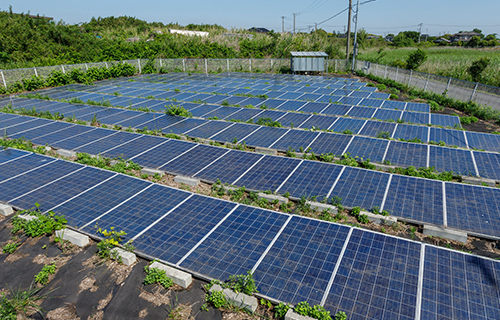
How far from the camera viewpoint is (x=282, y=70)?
43.7 meters

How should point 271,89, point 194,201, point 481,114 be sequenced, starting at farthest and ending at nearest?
point 271,89 < point 481,114 < point 194,201

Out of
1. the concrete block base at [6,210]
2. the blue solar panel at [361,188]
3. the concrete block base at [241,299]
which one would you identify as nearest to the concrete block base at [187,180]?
the blue solar panel at [361,188]

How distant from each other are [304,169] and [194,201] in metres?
4.02

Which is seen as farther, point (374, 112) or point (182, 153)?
point (374, 112)

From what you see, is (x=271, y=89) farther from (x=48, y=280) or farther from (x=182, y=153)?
(x=48, y=280)

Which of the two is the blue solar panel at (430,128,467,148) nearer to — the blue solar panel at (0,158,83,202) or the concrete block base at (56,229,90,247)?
the concrete block base at (56,229,90,247)

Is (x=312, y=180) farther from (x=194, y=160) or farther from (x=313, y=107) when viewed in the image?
(x=313, y=107)

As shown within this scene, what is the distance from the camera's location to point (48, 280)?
5781mm

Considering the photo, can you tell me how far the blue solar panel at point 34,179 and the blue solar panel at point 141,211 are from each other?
2.58m

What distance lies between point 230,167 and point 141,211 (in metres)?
3.66

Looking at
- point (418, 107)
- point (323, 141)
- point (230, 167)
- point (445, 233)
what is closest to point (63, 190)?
point (230, 167)

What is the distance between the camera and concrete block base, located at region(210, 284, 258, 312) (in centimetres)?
496

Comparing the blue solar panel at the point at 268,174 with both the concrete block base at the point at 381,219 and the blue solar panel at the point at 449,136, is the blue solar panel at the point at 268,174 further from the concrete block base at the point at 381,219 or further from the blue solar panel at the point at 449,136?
the blue solar panel at the point at 449,136

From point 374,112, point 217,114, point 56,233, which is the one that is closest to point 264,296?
point 56,233
